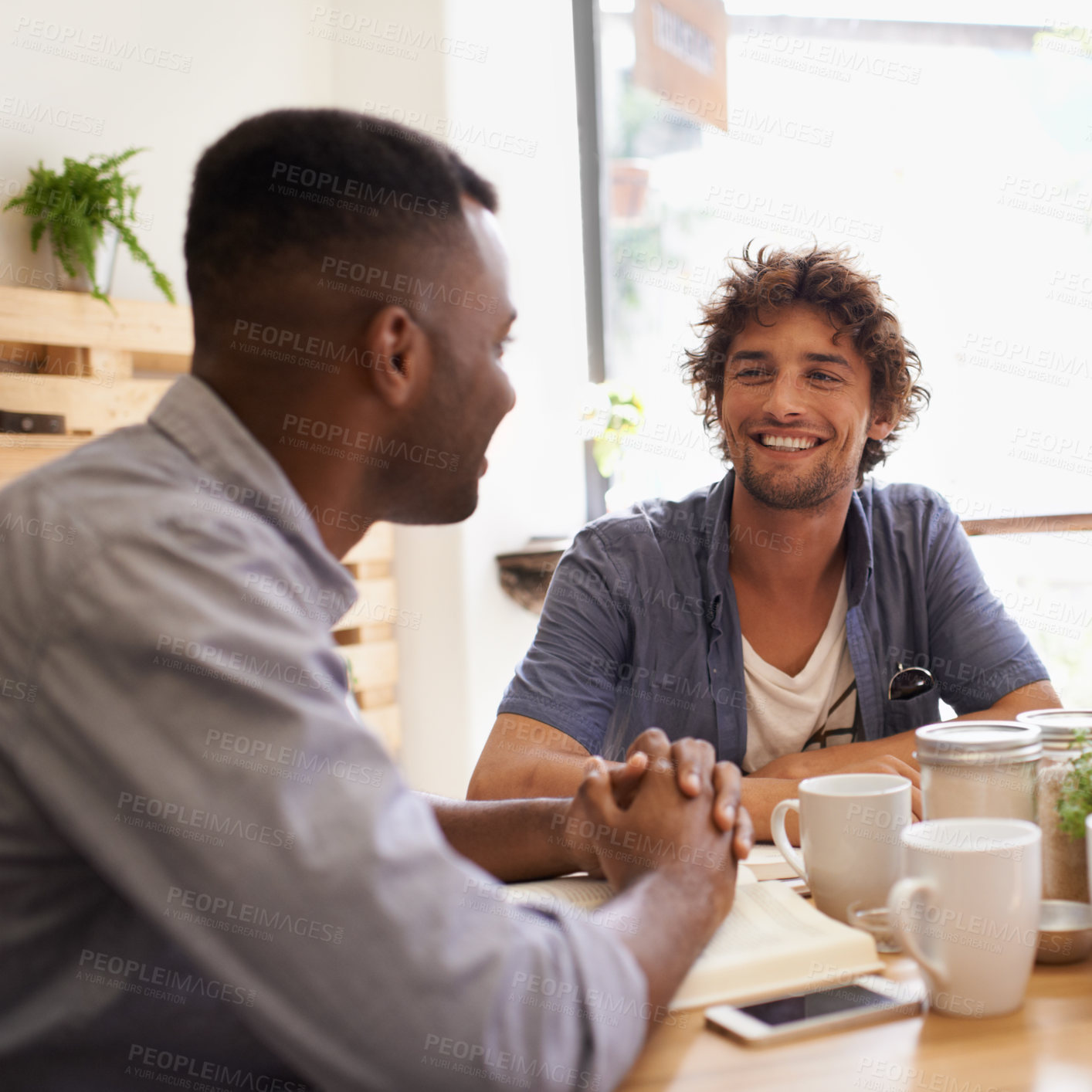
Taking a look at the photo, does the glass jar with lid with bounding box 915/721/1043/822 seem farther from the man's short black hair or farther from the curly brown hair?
the curly brown hair

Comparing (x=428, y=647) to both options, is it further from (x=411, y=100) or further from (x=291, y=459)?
(x=291, y=459)

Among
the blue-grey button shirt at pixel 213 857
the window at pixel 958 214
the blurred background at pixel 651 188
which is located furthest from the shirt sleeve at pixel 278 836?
the window at pixel 958 214

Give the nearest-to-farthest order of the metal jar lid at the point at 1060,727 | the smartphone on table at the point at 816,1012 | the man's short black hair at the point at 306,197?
the smartphone on table at the point at 816,1012, the man's short black hair at the point at 306,197, the metal jar lid at the point at 1060,727

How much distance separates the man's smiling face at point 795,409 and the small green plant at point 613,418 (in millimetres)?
1237

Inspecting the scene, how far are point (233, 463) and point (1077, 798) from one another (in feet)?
2.41

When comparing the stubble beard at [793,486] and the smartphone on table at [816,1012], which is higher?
the stubble beard at [793,486]

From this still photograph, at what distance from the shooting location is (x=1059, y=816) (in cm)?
95

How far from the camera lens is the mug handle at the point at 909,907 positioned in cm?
78

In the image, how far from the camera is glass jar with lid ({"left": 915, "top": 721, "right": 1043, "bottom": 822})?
93 cm

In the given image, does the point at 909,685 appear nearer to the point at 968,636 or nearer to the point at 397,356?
the point at 968,636

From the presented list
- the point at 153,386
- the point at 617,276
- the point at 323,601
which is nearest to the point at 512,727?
the point at 323,601

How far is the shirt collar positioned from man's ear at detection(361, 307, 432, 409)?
4.5 inches

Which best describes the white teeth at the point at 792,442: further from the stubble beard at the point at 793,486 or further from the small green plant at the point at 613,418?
the small green plant at the point at 613,418

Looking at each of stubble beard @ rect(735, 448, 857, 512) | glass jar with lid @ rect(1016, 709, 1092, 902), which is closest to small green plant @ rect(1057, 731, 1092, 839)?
glass jar with lid @ rect(1016, 709, 1092, 902)
